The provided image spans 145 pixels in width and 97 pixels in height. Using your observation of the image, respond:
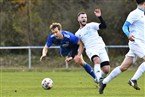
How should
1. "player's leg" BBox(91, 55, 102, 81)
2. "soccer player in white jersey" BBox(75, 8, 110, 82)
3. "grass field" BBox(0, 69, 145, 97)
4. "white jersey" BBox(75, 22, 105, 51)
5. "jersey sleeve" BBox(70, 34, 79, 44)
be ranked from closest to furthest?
"grass field" BBox(0, 69, 145, 97)
"player's leg" BBox(91, 55, 102, 81)
"soccer player in white jersey" BBox(75, 8, 110, 82)
"white jersey" BBox(75, 22, 105, 51)
"jersey sleeve" BBox(70, 34, 79, 44)

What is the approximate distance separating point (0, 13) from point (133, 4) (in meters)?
8.28

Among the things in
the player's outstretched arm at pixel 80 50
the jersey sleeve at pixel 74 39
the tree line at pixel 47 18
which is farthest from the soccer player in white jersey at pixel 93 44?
the tree line at pixel 47 18

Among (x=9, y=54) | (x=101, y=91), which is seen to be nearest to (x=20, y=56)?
(x=9, y=54)

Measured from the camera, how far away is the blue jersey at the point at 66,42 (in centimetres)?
1625

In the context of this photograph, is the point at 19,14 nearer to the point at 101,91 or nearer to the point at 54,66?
the point at 54,66

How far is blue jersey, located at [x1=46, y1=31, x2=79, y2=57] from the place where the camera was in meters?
16.2

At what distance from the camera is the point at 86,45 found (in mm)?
15766

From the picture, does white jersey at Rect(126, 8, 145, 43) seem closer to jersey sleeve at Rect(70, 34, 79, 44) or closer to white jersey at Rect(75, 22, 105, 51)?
white jersey at Rect(75, 22, 105, 51)

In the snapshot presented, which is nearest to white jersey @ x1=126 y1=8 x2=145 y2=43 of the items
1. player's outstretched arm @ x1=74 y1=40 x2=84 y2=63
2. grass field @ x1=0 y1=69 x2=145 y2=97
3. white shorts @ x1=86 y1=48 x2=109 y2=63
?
grass field @ x1=0 y1=69 x2=145 y2=97

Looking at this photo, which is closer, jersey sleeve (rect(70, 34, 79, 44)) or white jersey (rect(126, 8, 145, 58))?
white jersey (rect(126, 8, 145, 58))

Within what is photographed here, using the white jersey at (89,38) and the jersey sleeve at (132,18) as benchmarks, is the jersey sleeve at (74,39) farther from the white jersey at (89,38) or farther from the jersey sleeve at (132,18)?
the jersey sleeve at (132,18)

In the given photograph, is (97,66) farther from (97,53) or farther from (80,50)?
(80,50)

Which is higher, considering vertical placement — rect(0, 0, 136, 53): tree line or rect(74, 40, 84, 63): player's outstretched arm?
rect(0, 0, 136, 53): tree line

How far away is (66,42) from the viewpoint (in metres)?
16.4
